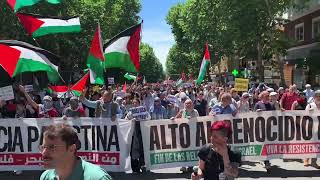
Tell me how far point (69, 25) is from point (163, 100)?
12.2ft

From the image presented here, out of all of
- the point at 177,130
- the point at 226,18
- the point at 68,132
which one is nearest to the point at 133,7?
the point at 226,18

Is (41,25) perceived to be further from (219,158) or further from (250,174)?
(219,158)

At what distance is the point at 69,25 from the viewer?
15.5 metres

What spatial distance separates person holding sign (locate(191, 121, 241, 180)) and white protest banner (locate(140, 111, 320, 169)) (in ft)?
19.9

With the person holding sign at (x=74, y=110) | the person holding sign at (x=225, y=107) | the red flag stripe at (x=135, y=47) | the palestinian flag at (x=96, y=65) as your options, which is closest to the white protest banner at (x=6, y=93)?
the person holding sign at (x=74, y=110)

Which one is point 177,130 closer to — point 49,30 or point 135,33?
point 135,33

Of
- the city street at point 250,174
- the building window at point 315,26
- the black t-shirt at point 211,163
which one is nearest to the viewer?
the black t-shirt at point 211,163

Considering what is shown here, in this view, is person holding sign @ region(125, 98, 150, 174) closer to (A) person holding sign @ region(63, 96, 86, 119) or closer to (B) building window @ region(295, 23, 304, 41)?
(A) person holding sign @ region(63, 96, 86, 119)

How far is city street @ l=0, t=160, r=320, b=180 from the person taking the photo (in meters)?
10.7

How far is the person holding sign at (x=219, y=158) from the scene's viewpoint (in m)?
4.46

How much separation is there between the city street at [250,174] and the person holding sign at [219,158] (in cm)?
589

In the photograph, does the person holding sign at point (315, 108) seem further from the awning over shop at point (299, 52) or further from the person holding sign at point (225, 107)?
the awning over shop at point (299, 52)

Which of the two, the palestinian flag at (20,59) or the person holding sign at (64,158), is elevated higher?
the palestinian flag at (20,59)

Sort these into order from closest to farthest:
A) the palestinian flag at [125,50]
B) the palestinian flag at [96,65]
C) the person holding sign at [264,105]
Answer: the person holding sign at [264,105] → the palestinian flag at [96,65] → the palestinian flag at [125,50]
